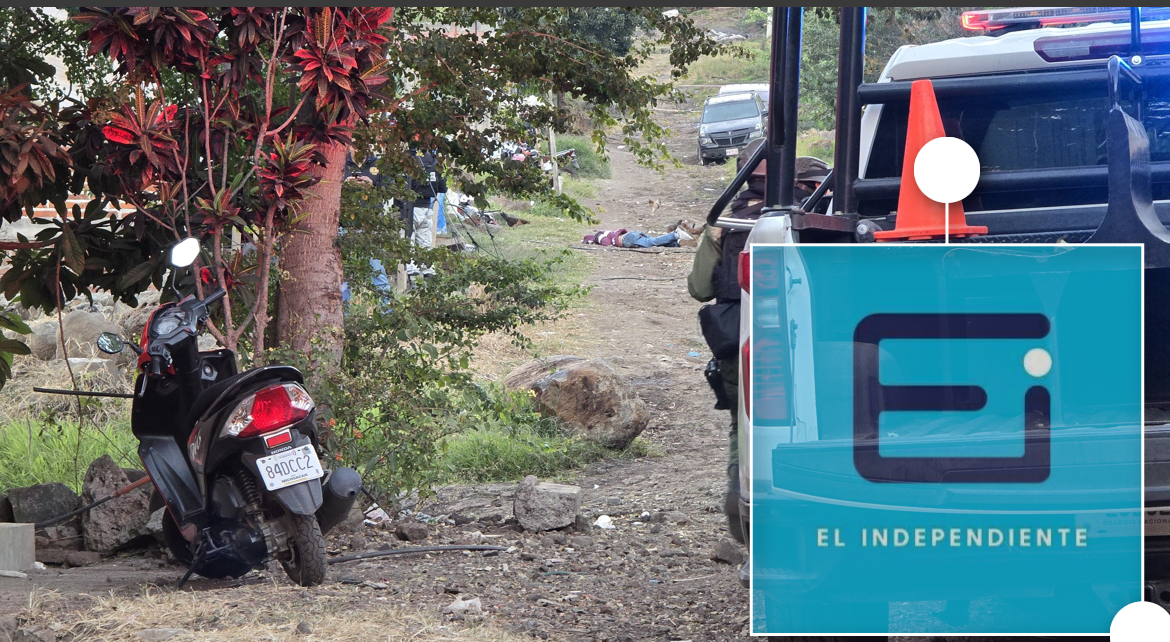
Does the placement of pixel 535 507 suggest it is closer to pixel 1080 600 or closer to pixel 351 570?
pixel 351 570

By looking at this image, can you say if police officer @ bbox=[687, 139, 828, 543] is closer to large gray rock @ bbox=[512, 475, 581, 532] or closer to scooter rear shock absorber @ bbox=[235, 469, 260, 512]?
large gray rock @ bbox=[512, 475, 581, 532]

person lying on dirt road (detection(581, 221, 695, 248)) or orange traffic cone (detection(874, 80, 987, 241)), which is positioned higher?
orange traffic cone (detection(874, 80, 987, 241))

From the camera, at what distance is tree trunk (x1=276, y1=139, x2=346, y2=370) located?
5066 millimetres

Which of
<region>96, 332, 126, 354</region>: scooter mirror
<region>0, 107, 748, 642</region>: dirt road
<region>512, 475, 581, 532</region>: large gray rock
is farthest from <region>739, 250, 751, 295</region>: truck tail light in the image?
<region>512, 475, 581, 532</region>: large gray rock

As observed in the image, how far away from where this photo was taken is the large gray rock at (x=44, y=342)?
8766 mm

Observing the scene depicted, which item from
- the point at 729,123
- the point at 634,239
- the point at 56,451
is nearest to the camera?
the point at 56,451

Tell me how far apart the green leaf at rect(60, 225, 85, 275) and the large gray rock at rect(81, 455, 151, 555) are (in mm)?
978

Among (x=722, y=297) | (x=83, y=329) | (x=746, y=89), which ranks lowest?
(x=83, y=329)

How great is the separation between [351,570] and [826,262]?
8.79 feet

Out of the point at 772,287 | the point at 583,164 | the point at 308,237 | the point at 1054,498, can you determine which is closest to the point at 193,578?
the point at 308,237

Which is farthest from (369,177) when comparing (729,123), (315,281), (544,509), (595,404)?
(729,123)

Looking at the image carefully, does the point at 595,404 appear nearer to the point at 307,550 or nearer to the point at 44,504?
the point at 44,504

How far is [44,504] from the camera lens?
5.00m

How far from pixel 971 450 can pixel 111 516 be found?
372 cm
